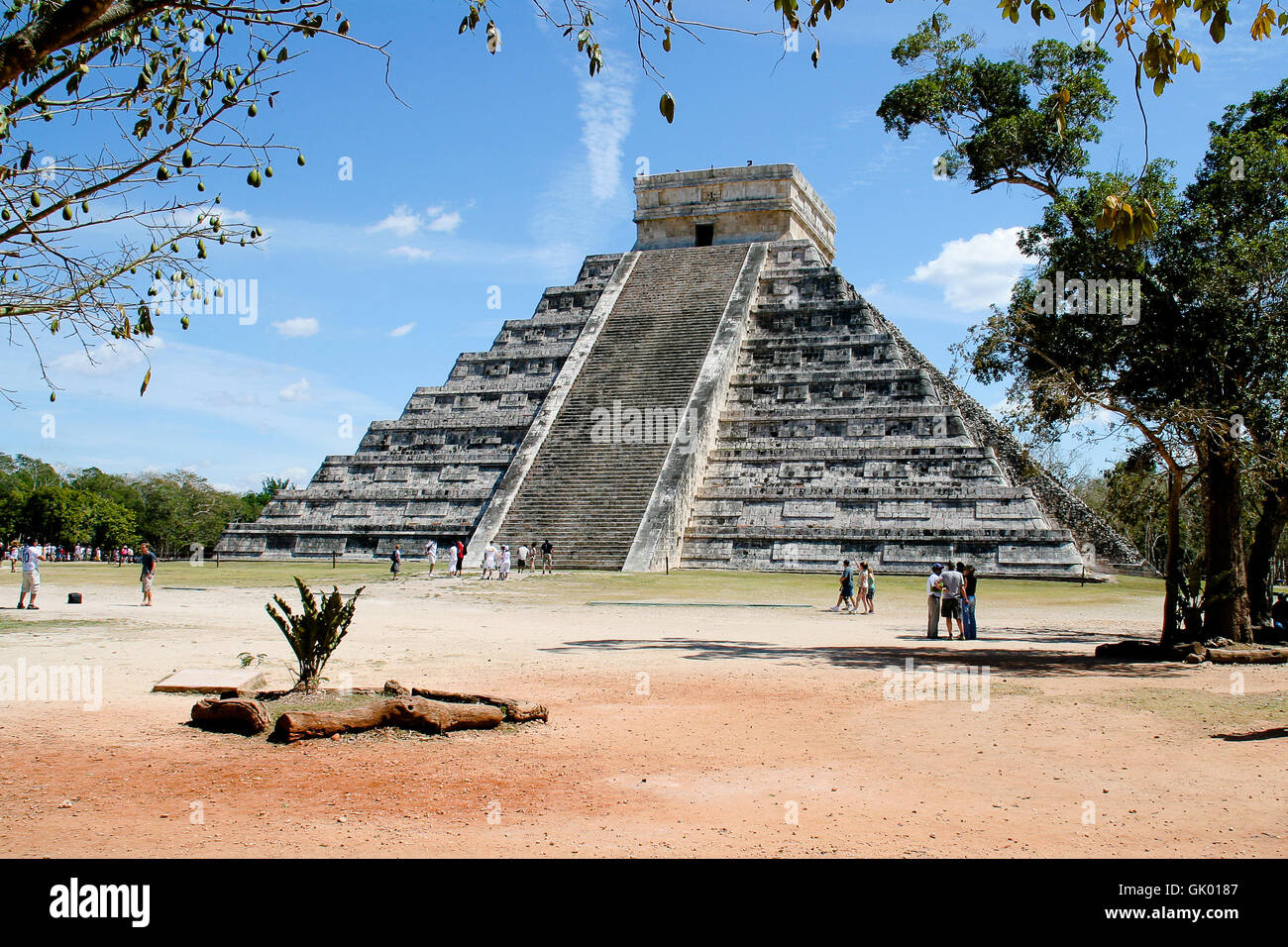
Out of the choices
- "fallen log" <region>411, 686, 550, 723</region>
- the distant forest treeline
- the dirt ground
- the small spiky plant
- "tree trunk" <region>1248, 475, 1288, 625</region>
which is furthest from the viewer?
the distant forest treeline

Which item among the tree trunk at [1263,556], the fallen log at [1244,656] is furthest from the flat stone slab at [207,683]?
the tree trunk at [1263,556]

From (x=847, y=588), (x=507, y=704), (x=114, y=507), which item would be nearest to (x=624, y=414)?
(x=847, y=588)

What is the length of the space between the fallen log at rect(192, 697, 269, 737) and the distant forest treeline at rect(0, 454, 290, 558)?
40.7 meters

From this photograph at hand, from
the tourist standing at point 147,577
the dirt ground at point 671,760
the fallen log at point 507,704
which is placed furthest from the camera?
the tourist standing at point 147,577

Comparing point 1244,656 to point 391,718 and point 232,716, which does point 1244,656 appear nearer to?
point 391,718

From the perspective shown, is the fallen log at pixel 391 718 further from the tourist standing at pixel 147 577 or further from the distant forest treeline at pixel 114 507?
the distant forest treeline at pixel 114 507

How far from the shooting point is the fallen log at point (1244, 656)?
399 inches

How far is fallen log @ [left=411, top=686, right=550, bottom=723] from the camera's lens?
7.05 meters

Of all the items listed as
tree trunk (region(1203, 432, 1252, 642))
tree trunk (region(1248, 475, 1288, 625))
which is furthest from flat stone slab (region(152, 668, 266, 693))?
tree trunk (region(1248, 475, 1288, 625))

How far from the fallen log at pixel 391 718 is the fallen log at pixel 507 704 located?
6 centimetres

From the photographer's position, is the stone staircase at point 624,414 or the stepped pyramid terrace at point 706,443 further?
the stone staircase at point 624,414

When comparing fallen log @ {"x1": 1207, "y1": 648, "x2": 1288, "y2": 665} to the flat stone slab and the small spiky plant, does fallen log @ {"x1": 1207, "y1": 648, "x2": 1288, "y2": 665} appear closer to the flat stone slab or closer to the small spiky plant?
the small spiky plant

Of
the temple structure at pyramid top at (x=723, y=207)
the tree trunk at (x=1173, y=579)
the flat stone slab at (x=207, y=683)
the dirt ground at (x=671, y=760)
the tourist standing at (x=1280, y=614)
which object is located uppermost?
the temple structure at pyramid top at (x=723, y=207)

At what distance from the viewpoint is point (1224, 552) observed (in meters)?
10.7
